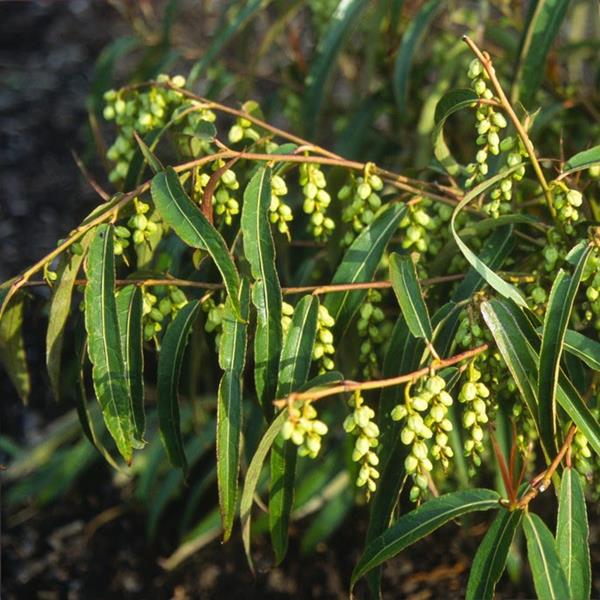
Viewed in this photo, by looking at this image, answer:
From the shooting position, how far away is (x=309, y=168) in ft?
4.17

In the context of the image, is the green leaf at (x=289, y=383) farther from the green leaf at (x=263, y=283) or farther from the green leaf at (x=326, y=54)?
the green leaf at (x=326, y=54)

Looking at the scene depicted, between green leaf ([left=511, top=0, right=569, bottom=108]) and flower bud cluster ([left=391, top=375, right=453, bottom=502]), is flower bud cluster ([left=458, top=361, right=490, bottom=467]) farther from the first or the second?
green leaf ([left=511, top=0, right=569, bottom=108])

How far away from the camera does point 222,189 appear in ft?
4.08

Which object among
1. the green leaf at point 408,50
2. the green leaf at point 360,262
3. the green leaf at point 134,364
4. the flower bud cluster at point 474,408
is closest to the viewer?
the flower bud cluster at point 474,408

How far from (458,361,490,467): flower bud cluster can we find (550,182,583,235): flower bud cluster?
0.23 metres

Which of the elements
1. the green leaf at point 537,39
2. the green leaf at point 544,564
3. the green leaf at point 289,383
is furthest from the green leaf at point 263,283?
the green leaf at point 537,39

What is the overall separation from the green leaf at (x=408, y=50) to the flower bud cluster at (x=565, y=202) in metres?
0.68

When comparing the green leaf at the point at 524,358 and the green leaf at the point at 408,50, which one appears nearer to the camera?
the green leaf at the point at 524,358

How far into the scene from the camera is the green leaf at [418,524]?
1109 mm

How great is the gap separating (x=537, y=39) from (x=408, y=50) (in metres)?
0.33

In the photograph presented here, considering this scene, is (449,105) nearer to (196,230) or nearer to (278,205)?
(278,205)

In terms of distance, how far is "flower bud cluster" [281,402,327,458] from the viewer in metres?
0.96

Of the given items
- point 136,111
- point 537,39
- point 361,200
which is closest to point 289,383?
point 361,200

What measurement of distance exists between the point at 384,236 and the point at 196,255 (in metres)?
0.27
